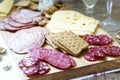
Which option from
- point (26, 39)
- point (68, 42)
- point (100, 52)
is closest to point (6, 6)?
point (26, 39)

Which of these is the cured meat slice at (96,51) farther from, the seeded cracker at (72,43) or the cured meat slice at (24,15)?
the cured meat slice at (24,15)

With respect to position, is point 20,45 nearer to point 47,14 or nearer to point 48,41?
point 48,41

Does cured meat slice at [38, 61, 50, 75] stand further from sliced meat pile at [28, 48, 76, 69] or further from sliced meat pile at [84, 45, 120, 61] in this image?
sliced meat pile at [84, 45, 120, 61]

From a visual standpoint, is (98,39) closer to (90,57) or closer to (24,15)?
(90,57)

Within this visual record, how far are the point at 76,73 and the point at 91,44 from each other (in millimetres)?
154

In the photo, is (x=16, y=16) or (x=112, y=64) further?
(x=16, y=16)

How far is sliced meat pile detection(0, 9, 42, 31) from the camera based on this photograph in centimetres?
122

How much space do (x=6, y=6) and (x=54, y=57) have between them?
0.48 m

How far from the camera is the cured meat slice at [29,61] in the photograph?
960 millimetres

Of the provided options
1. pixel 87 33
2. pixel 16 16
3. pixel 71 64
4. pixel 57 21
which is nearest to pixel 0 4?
pixel 16 16

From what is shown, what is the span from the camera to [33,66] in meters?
0.96

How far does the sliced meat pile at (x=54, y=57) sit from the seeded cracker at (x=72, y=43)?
0.03 meters

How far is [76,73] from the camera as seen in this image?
0.98m

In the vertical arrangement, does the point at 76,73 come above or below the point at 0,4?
below
